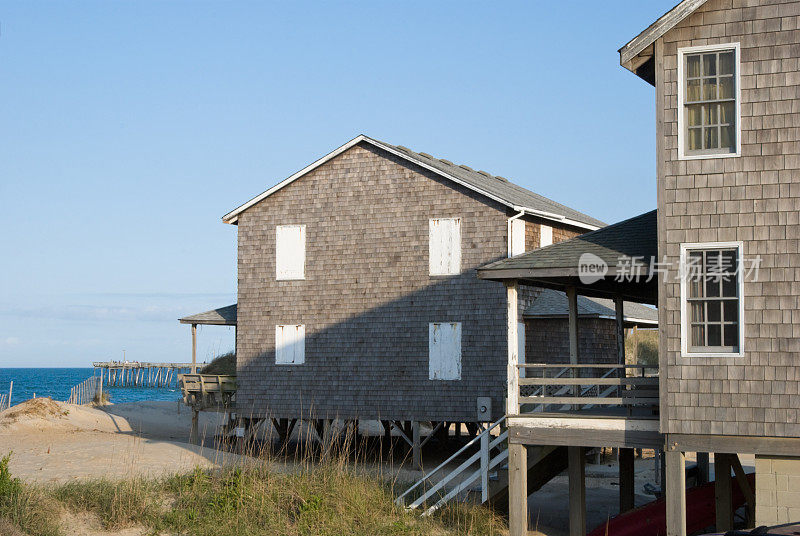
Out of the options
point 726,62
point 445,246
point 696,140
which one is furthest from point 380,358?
point 726,62

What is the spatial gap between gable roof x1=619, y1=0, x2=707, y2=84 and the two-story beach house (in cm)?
2

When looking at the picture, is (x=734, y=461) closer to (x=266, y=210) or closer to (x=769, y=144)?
(x=769, y=144)

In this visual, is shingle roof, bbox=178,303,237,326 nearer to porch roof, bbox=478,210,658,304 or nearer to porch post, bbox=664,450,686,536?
porch roof, bbox=478,210,658,304

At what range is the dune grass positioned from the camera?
47.6 ft

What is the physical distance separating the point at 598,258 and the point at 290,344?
13.4 meters

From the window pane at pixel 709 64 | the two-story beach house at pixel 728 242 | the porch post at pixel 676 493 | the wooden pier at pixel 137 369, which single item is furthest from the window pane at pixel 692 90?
the wooden pier at pixel 137 369

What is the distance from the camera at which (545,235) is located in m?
25.8

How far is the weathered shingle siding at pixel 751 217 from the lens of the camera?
12.8 m

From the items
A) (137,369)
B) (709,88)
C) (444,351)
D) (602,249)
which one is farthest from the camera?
(137,369)

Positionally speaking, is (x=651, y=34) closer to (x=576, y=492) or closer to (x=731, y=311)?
(x=731, y=311)

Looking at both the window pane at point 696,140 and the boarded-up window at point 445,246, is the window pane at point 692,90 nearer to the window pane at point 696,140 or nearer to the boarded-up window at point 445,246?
the window pane at point 696,140

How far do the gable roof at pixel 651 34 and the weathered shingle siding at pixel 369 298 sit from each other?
1000 cm

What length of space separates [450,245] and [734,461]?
10740mm

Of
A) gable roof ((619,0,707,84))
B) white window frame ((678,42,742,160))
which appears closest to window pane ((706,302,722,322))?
white window frame ((678,42,742,160))
